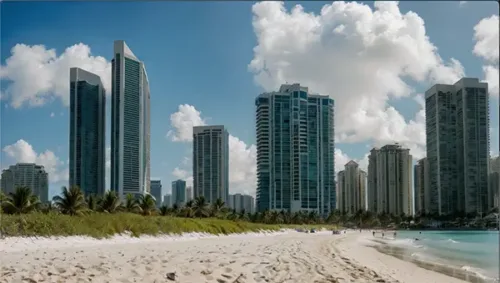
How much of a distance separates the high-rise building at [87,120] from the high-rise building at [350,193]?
51.3 m

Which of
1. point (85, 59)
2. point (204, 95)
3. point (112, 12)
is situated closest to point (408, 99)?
point (204, 95)

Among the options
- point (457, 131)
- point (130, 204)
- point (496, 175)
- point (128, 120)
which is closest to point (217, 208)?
point (130, 204)

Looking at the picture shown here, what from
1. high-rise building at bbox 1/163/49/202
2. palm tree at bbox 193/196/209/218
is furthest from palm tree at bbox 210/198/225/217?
high-rise building at bbox 1/163/49/202

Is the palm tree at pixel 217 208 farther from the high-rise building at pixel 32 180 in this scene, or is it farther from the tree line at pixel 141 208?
the high-rise building at pixel 32 180

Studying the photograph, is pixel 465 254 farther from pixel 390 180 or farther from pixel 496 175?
pixel 390 180

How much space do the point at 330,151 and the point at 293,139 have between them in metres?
3.88

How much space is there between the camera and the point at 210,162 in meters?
36.0

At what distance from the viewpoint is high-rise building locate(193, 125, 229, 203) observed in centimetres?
3219

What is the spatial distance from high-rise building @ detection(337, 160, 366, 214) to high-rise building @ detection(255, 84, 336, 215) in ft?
35.2

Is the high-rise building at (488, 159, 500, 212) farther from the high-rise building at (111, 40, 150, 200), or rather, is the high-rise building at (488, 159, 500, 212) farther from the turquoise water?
the high-rise building at (111, 40, 150, 200)

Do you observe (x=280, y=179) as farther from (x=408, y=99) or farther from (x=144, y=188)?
(x=408, y=99)

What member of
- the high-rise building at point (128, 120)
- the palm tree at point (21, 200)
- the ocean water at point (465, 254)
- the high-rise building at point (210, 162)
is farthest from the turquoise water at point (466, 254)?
the palm tree at point (21, 200)

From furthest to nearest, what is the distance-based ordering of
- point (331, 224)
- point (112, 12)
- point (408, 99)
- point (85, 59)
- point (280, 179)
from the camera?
point (331, 224) → point (280, 179) → point (85, 59) → point (408, 99) → point (112, 12)

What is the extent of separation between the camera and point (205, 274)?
206 inches
